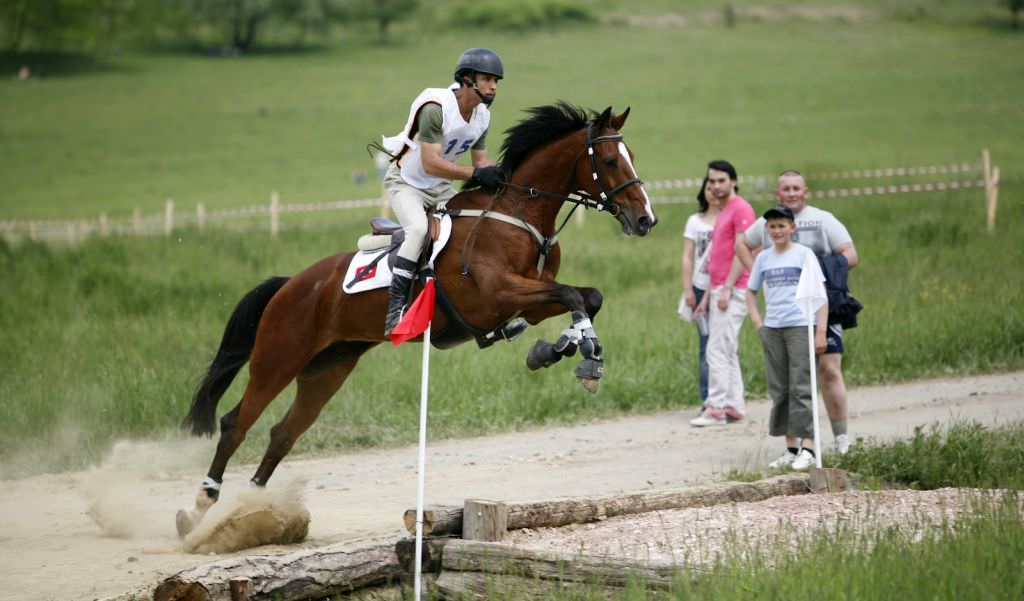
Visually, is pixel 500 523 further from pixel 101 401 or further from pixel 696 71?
pixel 696 71

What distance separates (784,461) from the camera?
10375 mm

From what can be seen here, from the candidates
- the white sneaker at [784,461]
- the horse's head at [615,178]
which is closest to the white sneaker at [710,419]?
the white sneaker at [784,461]

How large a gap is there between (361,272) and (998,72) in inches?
2382

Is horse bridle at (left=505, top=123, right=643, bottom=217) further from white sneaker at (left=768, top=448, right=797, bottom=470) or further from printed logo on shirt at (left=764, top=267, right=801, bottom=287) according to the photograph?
white sneaker at (left=768, top=448, right=797, bottom=470)

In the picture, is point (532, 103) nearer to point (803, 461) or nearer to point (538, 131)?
point (803, 461)

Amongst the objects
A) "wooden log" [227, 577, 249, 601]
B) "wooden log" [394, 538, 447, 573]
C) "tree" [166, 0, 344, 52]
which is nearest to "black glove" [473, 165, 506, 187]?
"wooden log" [394, 538, 447, 573]

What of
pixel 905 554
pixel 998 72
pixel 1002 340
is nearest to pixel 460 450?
pixel 905 554

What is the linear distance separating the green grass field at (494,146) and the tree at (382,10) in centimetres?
463

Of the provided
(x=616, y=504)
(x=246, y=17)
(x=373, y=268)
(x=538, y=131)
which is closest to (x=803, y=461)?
(x=616, y=504)

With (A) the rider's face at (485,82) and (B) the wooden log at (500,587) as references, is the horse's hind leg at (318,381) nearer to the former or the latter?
(A) the rider's face at (485,82)

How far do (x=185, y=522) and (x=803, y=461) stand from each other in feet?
16.1

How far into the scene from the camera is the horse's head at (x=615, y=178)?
28.7ft

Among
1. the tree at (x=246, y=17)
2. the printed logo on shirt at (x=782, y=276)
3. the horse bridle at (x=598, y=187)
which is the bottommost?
the printed logo on shirt at (x=782, y=276)

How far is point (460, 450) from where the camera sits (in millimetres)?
11961
